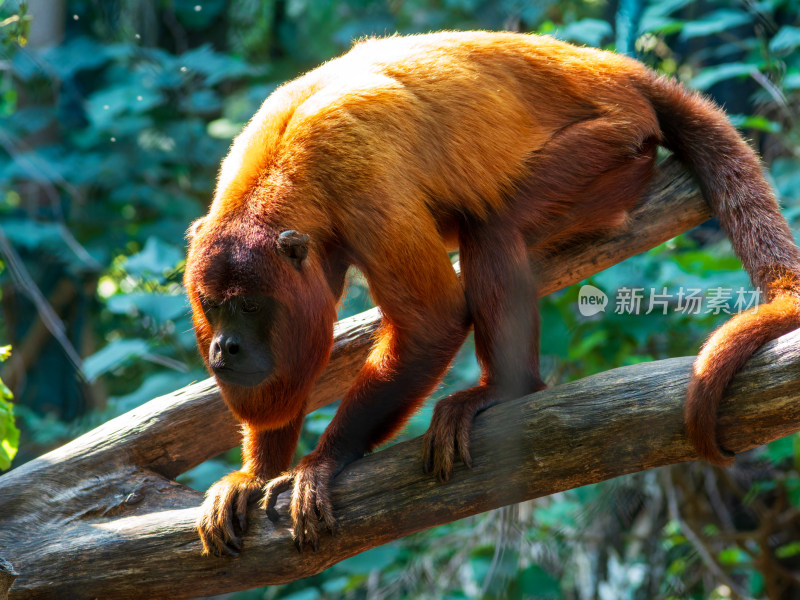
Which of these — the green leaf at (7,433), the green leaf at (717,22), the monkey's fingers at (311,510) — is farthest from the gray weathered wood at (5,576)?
the green leaf at (717,22)

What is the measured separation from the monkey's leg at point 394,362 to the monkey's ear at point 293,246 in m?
0.20

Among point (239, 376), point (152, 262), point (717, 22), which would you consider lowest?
point (152, 262)

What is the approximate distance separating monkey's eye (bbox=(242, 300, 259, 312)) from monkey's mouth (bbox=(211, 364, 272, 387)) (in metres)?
0.18

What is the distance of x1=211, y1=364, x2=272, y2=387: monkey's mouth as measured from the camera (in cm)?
226

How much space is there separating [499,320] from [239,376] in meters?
0.83

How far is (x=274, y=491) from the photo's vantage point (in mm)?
2439

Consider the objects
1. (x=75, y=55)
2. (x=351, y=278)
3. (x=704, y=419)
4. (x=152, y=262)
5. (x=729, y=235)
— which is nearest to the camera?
(x=704, y=419)

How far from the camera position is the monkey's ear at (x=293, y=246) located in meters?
2.21

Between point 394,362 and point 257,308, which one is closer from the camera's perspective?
point 257,308

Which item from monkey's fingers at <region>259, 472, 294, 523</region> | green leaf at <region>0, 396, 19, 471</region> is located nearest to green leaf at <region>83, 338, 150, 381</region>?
green leaf at <region>0, 396, 19, 471</region>

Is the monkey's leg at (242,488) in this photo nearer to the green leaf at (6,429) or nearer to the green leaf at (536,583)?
the green leaf at (6,429)

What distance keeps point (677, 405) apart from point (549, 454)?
15.2 inches

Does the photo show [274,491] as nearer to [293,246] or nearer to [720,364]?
[293,246]

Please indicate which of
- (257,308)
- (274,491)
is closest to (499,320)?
(257,308)
